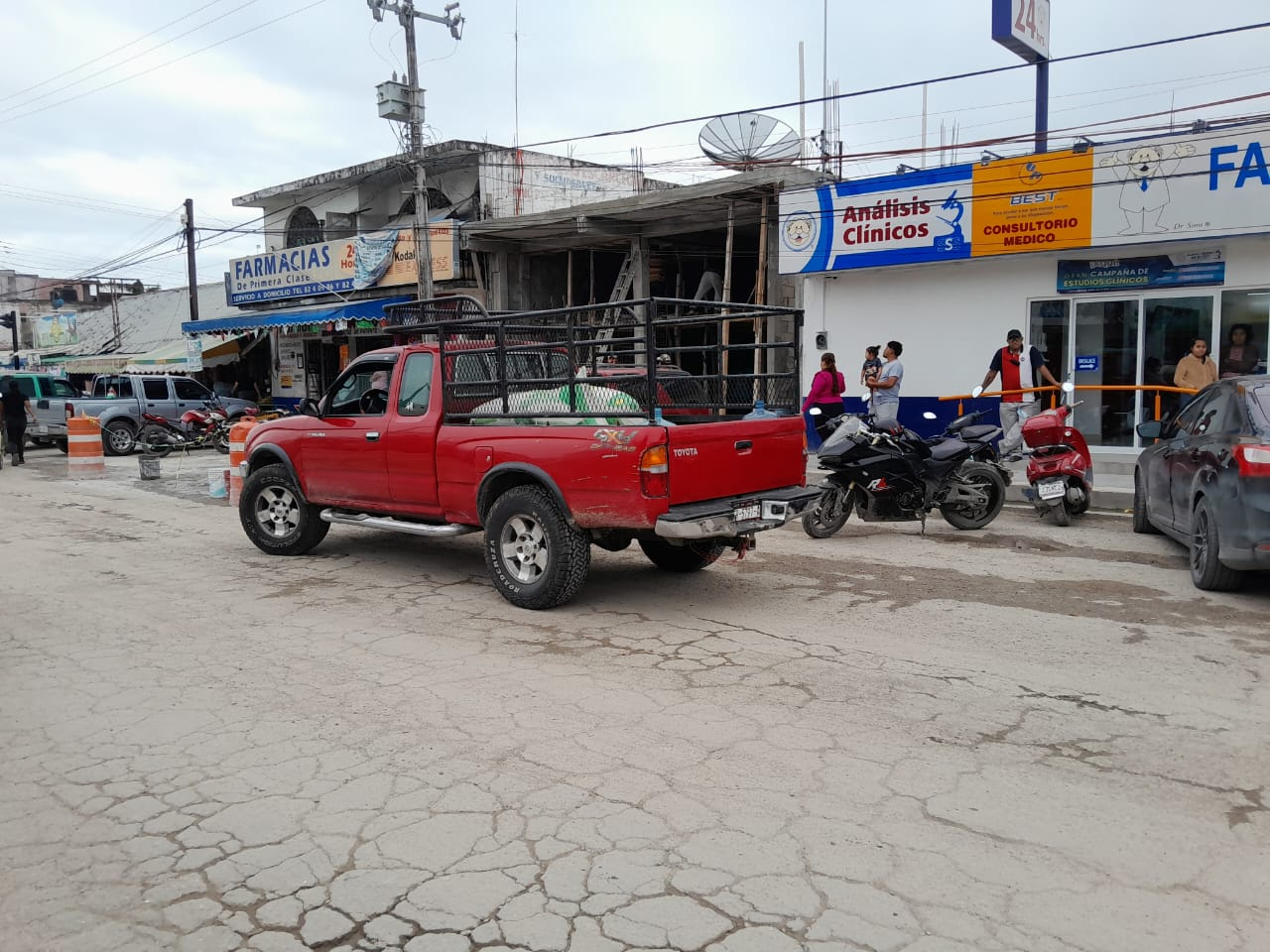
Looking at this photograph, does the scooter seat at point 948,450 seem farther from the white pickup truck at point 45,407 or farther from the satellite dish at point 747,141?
the white pickup truck at point 45,407

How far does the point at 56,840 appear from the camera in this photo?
144 inches

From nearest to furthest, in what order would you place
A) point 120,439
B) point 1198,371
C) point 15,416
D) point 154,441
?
1. point 1198,371
2. point 15,416
3. point 154,441
4. point 120,439

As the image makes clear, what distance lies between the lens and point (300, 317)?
25.4m

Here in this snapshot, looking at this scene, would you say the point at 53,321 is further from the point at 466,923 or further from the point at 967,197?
the point at 466,923

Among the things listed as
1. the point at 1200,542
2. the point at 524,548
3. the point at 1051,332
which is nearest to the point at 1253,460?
the point at 1200,542

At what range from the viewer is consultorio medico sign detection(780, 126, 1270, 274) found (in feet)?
43.4

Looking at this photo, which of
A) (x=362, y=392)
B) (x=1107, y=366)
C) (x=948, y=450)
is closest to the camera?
(x=362, y=392)

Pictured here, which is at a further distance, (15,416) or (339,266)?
(339,266)

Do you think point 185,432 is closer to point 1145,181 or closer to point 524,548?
point 524,548

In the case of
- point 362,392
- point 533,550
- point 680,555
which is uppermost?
point 362,392

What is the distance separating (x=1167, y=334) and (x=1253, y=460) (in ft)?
29.3

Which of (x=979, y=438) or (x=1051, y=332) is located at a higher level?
(x=1051, y=332)

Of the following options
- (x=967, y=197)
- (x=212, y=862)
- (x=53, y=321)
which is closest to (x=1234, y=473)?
(x=212, y=862)

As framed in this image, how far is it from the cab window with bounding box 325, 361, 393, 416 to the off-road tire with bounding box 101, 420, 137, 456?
638 inches
